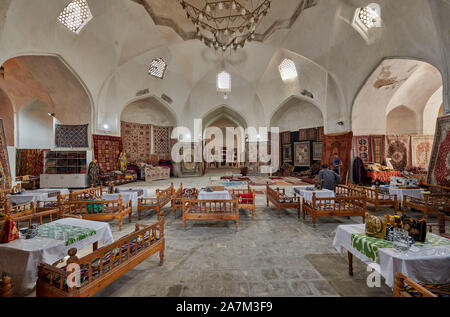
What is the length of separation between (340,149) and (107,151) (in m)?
14.4

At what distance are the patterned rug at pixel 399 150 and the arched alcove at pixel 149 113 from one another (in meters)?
15.1

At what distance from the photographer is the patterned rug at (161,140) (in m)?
15.8

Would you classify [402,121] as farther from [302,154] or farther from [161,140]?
[161,140]

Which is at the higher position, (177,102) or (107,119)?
(177,102)

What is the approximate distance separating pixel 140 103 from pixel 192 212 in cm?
1306

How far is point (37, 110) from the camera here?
45.3ft

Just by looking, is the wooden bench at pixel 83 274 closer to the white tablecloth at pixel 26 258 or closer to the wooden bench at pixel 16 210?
the white tablecloth at pixel 26 258

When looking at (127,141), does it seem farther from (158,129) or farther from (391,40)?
(391,40)

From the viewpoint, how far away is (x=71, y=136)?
10.6m

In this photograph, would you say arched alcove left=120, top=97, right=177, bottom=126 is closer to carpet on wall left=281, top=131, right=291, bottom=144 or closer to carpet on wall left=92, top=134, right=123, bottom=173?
carpet on wall left=92, top=134, right=123, bottom=173

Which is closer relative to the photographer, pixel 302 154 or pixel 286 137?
pixel 302 154

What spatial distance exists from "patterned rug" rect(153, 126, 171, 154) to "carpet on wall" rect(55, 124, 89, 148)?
17.9ft

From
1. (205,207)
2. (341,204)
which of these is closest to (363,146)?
(341,204)
